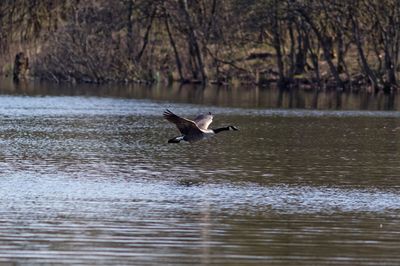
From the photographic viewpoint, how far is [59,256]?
1480cm

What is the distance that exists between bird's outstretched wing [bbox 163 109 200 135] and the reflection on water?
27.5m

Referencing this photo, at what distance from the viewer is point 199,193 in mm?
21172

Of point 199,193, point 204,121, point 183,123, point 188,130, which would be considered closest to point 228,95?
point 204,121

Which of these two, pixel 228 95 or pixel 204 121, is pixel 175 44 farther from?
pixel 204 121

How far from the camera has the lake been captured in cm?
1558

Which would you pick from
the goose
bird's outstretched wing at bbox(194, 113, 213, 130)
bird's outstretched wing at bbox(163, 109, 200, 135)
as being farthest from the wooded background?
bird's outstretched wing at bbox(163, 109, 200, 135)

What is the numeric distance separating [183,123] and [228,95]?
1502 inches

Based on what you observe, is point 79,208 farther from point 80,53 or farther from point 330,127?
point 80,53

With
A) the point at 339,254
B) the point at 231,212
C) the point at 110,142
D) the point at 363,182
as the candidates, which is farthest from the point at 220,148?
→ the point at 339,254

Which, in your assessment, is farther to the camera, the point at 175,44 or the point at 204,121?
the point at 175,44

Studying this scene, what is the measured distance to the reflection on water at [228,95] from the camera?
2083 inches

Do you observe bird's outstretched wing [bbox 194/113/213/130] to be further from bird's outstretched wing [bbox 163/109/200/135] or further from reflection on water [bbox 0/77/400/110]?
reflection on water [bbox 0/77/400/110]

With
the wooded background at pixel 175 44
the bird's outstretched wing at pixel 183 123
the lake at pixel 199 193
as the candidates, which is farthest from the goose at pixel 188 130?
the wooded background at pixel 175 44

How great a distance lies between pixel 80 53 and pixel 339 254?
59.9 m
